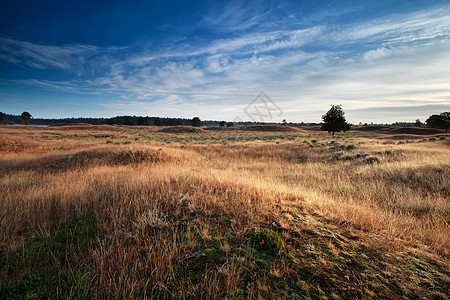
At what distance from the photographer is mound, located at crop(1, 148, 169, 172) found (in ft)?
35.3

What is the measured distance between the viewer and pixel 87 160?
12.2m

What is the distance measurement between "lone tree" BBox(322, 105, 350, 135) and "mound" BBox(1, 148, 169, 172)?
49.8 metres

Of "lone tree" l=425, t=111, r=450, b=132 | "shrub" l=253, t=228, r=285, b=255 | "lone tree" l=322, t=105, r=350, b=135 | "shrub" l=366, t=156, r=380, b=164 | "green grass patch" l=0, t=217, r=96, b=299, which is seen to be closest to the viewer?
"green grass patch" l=0, t=217, r=96, b=299

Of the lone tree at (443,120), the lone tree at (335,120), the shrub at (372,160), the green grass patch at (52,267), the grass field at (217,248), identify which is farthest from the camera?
the lone tree at (443,120)

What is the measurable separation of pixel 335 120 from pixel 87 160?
55170 mm

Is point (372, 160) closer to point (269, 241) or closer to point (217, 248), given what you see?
point (269, 241)

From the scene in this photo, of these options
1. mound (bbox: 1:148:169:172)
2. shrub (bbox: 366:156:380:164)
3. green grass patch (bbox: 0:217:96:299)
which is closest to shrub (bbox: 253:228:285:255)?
green grass patch (bbox: 0:217:96:299)

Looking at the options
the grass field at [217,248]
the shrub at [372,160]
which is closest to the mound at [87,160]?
the grass field at [217,248]

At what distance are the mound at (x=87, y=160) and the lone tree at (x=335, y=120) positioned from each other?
49.8 m

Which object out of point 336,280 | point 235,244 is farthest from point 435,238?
point 235,244

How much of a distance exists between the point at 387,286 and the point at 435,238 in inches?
89.3

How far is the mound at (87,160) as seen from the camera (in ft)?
35.3

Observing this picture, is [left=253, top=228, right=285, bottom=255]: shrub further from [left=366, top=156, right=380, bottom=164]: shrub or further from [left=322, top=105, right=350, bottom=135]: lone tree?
[left=322, top=105, right=350, bottom=135]: lone tree

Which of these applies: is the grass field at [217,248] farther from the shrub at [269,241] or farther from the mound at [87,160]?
the mound at [87,160]
